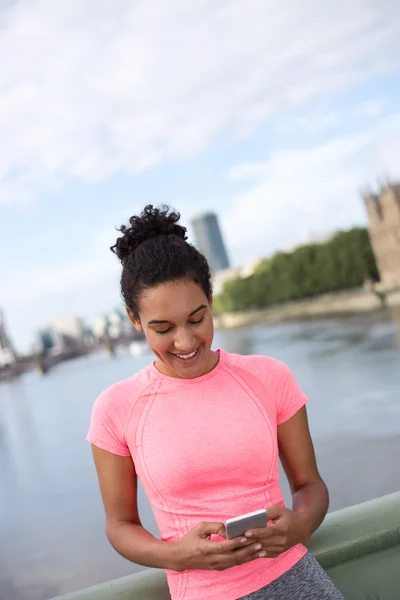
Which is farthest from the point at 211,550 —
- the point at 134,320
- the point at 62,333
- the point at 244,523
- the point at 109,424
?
the point at 62,333

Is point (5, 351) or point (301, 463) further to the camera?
point (5, 351)

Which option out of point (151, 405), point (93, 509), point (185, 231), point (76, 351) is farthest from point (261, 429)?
point (76, 351)

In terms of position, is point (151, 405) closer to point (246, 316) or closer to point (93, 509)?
point (93, 509)

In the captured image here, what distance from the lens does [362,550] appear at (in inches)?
57.2

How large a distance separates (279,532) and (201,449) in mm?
197

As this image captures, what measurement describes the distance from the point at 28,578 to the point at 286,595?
19574mm

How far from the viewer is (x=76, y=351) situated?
64438mm

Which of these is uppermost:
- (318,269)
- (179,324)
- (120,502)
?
(179,324)

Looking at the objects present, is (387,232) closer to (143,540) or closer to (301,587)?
(301,587)

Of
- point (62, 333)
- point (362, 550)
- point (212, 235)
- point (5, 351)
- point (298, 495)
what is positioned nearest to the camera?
point (298, 495)

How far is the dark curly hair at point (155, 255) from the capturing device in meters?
1.24

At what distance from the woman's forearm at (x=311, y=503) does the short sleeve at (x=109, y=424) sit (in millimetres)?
340

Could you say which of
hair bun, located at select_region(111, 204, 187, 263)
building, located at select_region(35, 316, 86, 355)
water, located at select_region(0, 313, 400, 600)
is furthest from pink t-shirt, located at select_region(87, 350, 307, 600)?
building, located at select_region(35, 316, 86, 355)

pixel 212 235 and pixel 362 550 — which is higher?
pixel 212 235
